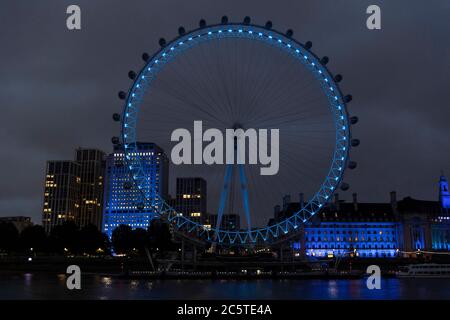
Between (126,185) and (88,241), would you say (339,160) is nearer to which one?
(126,185)

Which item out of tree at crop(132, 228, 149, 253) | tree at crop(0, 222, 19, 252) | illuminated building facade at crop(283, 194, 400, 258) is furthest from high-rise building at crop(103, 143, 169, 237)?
tree at crop(0, 222, 19, 252)

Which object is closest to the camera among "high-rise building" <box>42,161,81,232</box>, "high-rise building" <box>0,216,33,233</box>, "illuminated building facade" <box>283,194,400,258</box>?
"illuminated building facade" <box>283,194,400,258</box>

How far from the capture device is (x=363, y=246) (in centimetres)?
11856

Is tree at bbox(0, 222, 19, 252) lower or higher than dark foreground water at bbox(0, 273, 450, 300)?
higher

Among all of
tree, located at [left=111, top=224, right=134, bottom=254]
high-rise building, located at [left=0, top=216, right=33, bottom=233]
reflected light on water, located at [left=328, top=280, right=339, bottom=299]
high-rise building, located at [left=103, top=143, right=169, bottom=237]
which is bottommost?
reflected light on water, located at [left=328, top=280, right=339, bottom=299]

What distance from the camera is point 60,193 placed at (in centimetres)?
19012

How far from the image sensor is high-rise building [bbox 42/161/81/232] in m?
186

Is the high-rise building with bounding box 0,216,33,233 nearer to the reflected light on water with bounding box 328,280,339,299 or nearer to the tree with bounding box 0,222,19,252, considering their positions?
the tree with bounding box 0,222,19,252

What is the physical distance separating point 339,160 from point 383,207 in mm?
79144

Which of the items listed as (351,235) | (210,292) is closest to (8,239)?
(210,292)

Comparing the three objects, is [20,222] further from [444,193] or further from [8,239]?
[444,193]

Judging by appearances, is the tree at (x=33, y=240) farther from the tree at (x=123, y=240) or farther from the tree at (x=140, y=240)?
the tree at (x=140, y=240)
